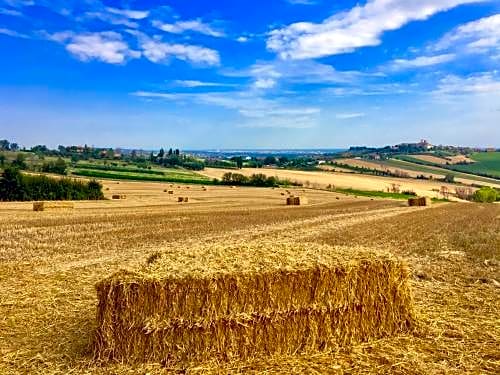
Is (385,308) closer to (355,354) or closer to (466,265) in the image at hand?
(355,354)

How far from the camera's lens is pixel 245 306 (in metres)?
7.23

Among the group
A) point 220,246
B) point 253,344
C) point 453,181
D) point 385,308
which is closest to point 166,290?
point 253,344

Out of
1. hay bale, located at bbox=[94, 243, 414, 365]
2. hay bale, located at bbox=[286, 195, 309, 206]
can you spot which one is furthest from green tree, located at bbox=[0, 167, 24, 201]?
hay bale, located at bbox=[94, 243, 414, 365]

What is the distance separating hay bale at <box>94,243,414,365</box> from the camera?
22.8 ft

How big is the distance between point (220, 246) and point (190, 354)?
2393mm

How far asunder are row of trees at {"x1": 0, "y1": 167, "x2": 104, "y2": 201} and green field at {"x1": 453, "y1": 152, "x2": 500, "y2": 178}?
91.1 metres

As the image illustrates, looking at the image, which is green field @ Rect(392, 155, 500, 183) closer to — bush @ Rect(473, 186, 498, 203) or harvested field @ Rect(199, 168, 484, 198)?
harvested field @ Rect(199, 168, 484, 198)

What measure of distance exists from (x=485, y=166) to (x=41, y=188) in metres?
105

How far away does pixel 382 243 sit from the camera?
1878 centimetres

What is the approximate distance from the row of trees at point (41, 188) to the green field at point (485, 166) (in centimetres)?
9106

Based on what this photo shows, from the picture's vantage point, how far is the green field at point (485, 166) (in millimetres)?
115000

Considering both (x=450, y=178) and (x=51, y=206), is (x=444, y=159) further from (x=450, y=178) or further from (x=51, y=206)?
(x=51, y=206)

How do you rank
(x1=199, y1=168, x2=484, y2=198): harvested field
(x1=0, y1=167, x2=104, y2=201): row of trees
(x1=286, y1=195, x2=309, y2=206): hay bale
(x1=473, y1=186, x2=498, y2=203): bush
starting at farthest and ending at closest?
1. (x1=199, y1=168, x2=484, y2=198): harvested field
2. (x1=473, y1=186, x2=498, y2=203): bush
3. (x1=0, y1=167, x2=104, y2=201): row of trees
4. (x1=286, y1=195, x2=309, y2=206): hay bale

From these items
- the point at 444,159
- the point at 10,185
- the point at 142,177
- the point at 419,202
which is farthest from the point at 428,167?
the point at 10,185
